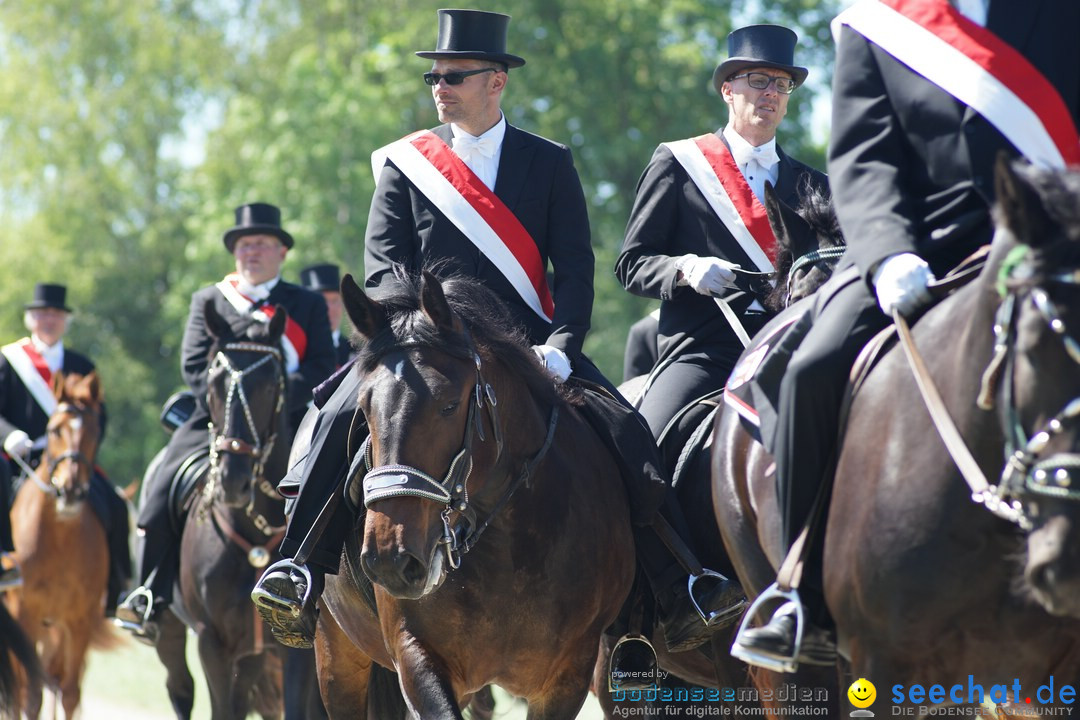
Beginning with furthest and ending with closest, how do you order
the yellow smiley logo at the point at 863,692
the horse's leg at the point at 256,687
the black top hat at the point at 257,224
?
the black top hat at the point at 257,224
the horse's leg at the point at 256,687
the yellow smiley logo at the point at 863,692

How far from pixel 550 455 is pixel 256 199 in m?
26.6

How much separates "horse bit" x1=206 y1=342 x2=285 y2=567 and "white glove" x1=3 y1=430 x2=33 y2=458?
3481 mm

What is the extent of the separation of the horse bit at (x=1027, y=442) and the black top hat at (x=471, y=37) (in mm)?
3785

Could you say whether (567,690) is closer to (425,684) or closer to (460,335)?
(425,684)

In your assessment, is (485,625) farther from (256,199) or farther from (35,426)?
(256,199)

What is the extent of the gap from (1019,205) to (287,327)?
7.68 meters

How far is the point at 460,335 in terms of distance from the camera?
5910 millimetres

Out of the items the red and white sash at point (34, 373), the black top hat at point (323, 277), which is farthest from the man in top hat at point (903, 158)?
the black top hat at point (323, 277)

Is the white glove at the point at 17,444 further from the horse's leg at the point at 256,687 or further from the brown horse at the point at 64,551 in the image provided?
the horse's leg at the point at 256,687

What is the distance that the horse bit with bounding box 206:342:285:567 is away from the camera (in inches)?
371

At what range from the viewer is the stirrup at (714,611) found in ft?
21.1

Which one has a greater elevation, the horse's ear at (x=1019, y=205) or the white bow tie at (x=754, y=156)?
the white bow tie at (x=754, y=156)

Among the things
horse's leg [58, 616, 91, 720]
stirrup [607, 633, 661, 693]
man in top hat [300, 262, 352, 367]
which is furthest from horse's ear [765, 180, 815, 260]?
man in top hat [300, 262, 352, 367]

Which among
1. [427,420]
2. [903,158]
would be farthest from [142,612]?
[903,158]
